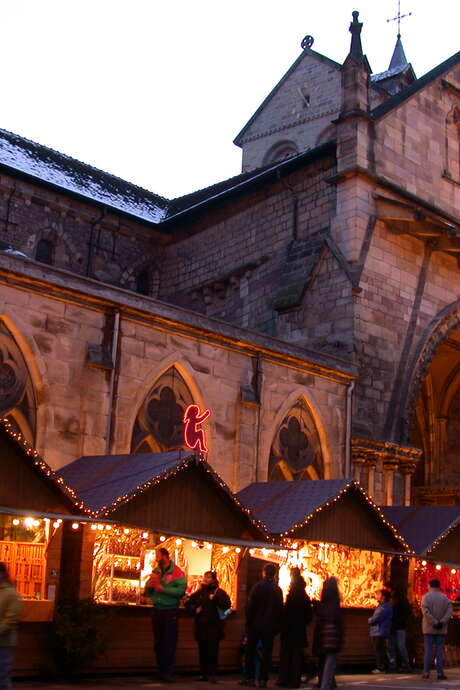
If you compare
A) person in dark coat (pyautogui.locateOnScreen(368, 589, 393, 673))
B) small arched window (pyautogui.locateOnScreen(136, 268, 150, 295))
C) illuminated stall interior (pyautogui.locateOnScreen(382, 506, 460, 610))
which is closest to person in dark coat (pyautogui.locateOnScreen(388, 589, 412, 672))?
person in dark coat (pyautogui.locateOnScreen(368, 589, 393, 673))

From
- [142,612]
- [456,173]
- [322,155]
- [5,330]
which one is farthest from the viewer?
[456,173]

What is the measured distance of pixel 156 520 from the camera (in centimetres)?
1438

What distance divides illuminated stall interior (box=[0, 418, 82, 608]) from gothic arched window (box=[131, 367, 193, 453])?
192 inches

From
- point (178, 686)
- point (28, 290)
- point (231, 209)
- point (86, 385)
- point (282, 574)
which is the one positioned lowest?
point (178, 686)

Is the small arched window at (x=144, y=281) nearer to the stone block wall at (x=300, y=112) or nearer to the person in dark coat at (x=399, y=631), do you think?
the stone block wall at (x=300, y=112)

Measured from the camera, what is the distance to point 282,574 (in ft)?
56.5

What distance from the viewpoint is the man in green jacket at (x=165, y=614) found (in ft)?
43.8

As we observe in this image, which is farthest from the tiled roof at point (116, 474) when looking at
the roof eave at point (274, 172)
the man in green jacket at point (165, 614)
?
the roof eave at point (274, 172)

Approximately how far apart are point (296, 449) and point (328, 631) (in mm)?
8831

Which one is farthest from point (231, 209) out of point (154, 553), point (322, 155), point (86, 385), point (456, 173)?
point (154, 553)

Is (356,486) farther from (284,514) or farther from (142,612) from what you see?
(142,612)

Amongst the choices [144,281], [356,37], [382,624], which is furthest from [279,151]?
[382,624]

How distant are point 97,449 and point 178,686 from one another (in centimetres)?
522

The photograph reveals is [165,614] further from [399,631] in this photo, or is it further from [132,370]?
[399,631]
